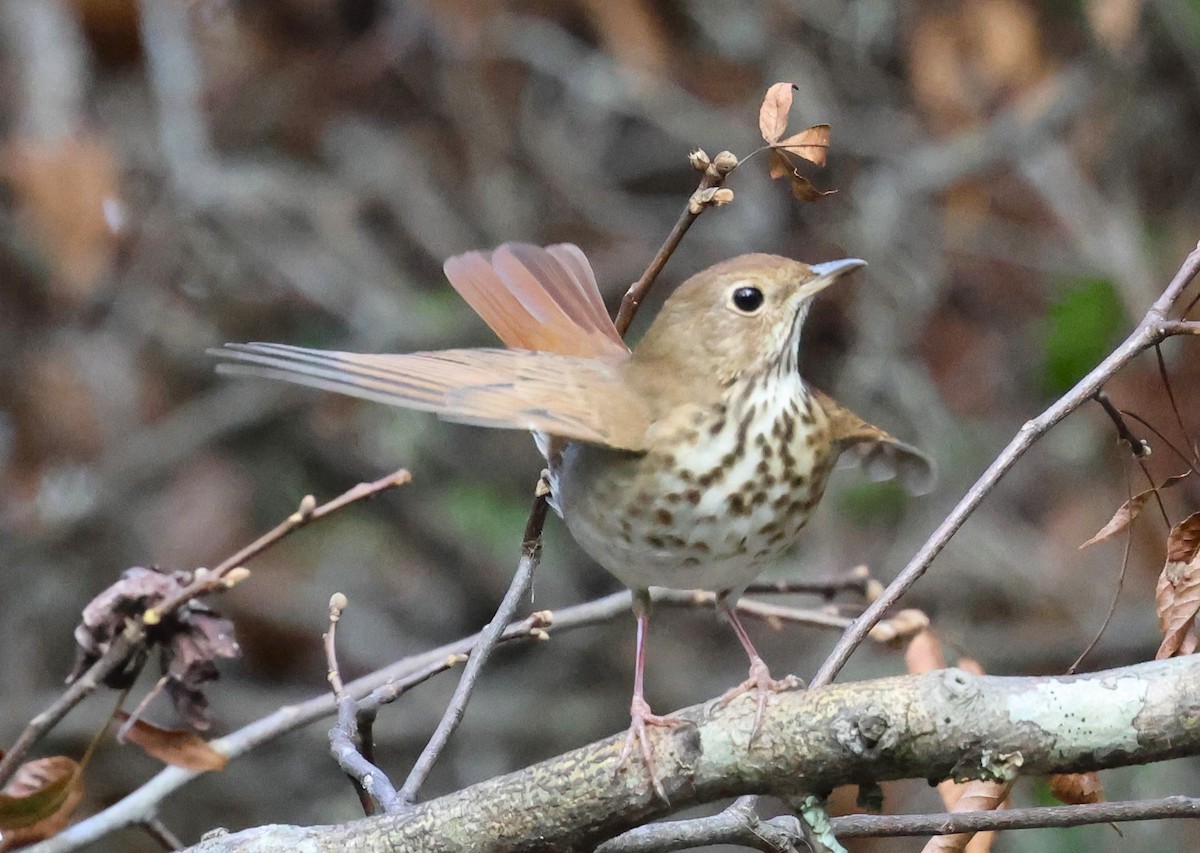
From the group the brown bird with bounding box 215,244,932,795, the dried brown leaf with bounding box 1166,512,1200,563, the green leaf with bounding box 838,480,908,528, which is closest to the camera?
the dried brown leaf with bounding box 1166,512,1200,563

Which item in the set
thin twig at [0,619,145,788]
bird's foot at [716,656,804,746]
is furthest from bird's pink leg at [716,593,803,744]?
thin twig at [0,619,145,788]

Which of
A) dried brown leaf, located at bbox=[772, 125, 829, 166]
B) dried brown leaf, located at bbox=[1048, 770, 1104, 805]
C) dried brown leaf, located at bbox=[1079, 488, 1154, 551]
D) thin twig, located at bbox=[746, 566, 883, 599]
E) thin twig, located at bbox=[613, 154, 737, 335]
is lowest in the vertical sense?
dried brown leaf, located at bbox=[1048, 770, 1104, 805]

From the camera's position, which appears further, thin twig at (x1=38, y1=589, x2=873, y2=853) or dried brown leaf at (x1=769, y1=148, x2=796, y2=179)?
thin twig at (x1=38, y1=589, x2=873, y2=853)

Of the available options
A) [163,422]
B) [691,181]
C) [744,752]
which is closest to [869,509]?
[691,181]

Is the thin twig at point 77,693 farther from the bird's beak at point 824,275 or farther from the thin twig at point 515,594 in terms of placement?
the bird's beak at point 824,275

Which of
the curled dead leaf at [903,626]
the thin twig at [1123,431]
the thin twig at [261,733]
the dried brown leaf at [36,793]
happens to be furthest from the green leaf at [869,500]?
the dried brown leaf at [36,793]

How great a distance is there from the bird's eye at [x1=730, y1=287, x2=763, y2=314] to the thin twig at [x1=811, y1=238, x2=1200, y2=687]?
1.81 ft

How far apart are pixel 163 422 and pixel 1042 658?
271 cm

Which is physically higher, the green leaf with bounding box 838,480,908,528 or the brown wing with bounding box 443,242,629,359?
the brown wing with bounding box 443,242,629,359

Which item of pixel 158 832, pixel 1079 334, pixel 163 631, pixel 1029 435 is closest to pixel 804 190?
pixel 1029 435

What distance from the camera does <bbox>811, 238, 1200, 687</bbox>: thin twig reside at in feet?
5.07

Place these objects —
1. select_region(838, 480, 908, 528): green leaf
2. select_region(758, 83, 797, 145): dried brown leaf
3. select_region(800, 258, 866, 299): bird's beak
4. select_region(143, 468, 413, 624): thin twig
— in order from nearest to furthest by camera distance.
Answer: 1. select_region(758, 83, 797, 145): dried brown leaf
2. select_region(143, 468, 413, 624): thin twig
3. select_region(800, 258, 866, 299): bird's beak
4. select_region(838, 480, 908, 528): green leaf

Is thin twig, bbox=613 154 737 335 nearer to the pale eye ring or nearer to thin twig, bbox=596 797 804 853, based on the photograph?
the pale eye ring

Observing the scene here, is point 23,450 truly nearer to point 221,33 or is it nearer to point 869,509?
point 221,33
